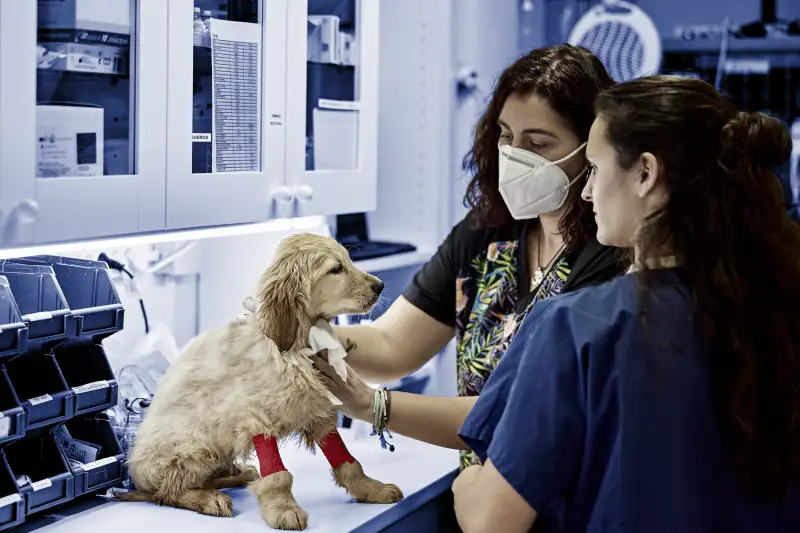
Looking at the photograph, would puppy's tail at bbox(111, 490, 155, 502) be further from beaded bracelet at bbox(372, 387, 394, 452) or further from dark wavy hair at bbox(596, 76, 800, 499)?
dark wavy hair at bbox(596, 76, 800, 499)

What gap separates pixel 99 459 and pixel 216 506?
0.77 feet

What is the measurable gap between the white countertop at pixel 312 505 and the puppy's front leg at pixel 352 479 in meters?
0.02

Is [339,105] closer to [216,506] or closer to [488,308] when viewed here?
[488,308]

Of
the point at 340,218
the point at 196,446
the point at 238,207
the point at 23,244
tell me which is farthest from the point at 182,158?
the point at 340,218

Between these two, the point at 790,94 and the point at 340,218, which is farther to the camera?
the point at 790,94

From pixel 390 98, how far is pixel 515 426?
5.41ft

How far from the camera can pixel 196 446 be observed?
153 cm

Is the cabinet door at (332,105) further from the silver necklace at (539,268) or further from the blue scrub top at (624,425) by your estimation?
the blue scrub top at (624,425)

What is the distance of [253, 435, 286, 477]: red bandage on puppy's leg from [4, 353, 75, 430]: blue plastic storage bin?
31cm

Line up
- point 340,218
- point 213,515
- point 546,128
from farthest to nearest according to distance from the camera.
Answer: point 340,218 → point 546,128 → point 213,515

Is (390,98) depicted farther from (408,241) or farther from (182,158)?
(182,158)

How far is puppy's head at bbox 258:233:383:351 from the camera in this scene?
58.2 inches

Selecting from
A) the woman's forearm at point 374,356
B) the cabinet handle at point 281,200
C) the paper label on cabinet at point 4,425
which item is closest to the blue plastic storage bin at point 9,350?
the paper label on cabinet at point 4,425

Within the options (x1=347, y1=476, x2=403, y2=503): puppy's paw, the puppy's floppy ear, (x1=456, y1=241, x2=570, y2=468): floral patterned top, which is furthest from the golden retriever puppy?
(x1=456, y1=241, x2=570, y2=468): floral patterned top
